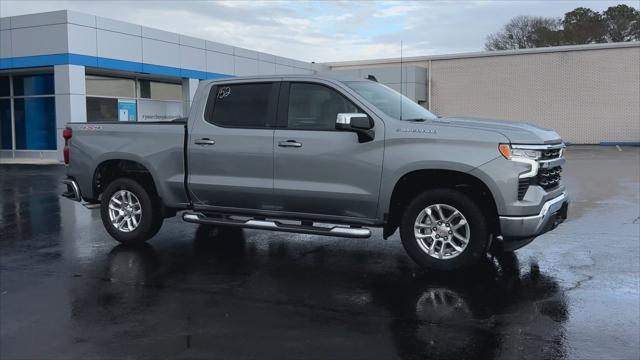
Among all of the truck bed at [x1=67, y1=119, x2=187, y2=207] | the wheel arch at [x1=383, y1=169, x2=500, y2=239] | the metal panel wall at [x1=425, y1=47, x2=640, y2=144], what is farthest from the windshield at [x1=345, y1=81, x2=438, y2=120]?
the metal panel wall at [x1=425, y1=47, x2=640, y2=144]

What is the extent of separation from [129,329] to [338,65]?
40.2 metres

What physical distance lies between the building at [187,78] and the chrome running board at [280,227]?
1692 cm

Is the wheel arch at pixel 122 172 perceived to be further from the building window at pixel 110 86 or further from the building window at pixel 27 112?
the building window at pixel 27 112

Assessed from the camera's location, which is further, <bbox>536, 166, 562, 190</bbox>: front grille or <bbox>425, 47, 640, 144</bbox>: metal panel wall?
<bbox>425, 47, 640, 144</bbox>: metal panel wall

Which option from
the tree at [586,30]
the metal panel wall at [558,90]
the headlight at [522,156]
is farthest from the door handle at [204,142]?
the tree at [586,30]

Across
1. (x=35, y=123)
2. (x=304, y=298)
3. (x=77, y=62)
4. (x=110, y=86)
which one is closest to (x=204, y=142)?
(x=304, y=298)

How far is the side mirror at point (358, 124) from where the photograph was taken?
6582mm

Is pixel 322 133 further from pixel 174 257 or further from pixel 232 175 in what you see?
pixel 174 257

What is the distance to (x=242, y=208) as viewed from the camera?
296 inches

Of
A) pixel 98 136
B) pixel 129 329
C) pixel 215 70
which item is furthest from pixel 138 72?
pixel 129 329

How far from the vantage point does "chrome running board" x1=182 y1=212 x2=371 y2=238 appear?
22.1 feet

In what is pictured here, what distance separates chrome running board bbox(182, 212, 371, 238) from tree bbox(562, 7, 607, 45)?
5546 cm

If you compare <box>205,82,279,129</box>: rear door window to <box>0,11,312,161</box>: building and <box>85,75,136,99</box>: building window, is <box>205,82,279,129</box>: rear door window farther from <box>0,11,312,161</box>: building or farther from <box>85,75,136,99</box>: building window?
<box>85,75,136,99</box>: building window

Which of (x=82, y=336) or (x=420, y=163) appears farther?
(x=420, y=163)
